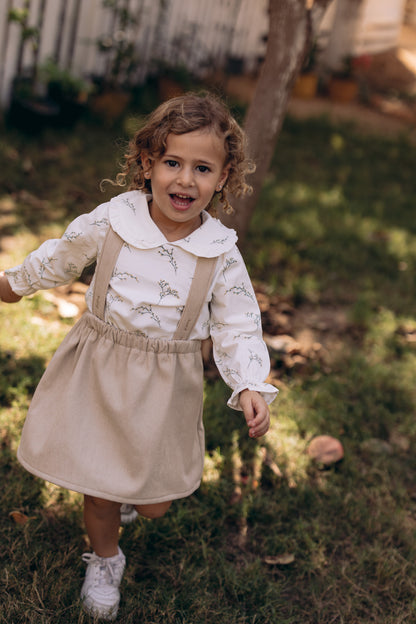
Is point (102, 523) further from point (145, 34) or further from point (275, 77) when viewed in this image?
point (145, 34)

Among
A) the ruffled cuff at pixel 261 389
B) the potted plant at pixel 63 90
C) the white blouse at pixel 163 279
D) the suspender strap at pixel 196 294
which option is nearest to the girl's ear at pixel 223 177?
the white blouse at pixel 163 279

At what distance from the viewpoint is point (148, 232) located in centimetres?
188

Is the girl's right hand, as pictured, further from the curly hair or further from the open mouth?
the open mouth

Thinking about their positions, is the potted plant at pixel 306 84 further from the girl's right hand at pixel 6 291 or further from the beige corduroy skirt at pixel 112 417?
the beige corduroy skirt at pixel 112 417

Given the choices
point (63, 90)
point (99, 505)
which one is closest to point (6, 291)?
point (99, 505)

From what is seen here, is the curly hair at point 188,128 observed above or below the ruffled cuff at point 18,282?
above

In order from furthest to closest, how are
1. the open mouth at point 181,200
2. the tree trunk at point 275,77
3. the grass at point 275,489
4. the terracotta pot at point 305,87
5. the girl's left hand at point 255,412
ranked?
1. the terracotta pot at point 305,87
2. the tree trunk at point 275,77
3. the grass at point 275,489
4. the open mouth at point 181,200
5. the girl's left hand at point 255,412

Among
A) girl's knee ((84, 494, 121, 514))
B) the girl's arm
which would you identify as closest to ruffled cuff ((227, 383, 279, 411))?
the girl's arm

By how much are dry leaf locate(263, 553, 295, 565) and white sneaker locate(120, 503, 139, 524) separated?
48 cm

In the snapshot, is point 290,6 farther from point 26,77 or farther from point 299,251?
point 26,77

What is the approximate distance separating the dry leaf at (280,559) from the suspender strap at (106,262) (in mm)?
1077

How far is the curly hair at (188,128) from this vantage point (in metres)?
1.83

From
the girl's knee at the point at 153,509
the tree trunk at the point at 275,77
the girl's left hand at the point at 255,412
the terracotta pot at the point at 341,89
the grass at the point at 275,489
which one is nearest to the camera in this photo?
the girl's left hand at the point at 255,412

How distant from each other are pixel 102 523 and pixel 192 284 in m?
0.76
